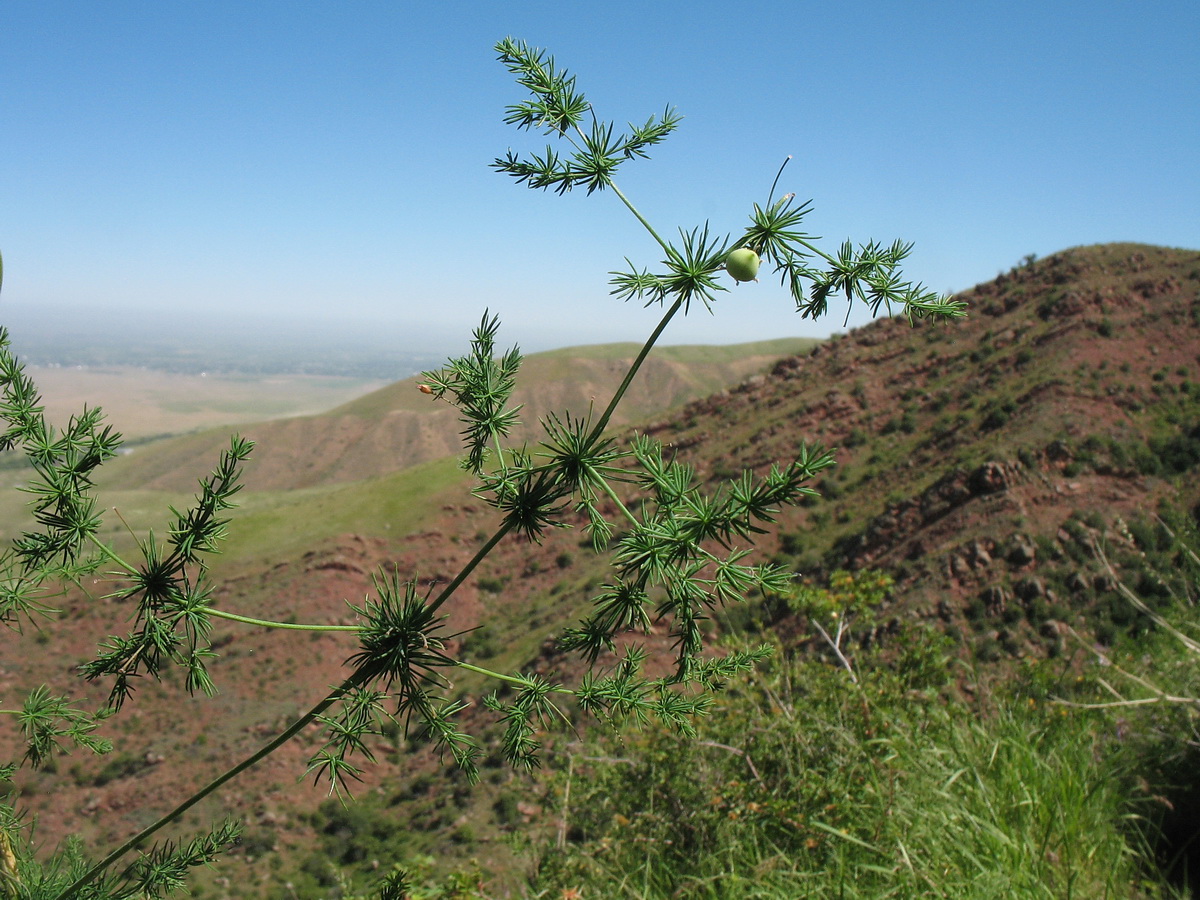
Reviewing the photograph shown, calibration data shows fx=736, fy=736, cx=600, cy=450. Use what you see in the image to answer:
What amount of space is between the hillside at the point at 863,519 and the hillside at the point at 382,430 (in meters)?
35.3

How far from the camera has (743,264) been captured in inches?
42.8

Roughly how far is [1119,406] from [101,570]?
Result: 73.1 ft

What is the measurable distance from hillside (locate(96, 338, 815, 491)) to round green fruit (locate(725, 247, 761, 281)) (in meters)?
64.8

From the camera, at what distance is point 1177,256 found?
1140 inches

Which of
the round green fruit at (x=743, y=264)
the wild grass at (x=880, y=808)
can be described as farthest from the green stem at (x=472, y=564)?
the wild grass at (x=880, y=808)

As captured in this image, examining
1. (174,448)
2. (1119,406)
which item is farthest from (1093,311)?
(174,448)

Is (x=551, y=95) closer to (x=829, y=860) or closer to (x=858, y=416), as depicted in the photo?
(x=829, y=860)

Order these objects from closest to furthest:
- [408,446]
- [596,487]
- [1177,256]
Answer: [596,487]
[1177,256]
[408,446]

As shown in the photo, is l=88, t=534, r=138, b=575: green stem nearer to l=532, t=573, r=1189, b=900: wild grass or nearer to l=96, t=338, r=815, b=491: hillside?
l=532, t=573, r=1189, b=900: wild grass

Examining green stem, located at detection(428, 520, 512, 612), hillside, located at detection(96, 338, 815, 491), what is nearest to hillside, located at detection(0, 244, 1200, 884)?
green stem, located at detection(428, 520, 512, 612)

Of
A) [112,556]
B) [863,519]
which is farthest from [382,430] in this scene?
[112,556]

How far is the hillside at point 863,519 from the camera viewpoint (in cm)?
1429

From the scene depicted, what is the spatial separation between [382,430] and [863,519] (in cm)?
6342

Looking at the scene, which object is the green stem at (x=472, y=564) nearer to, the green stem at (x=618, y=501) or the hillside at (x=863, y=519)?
the green stem at (x=618, y=501)
